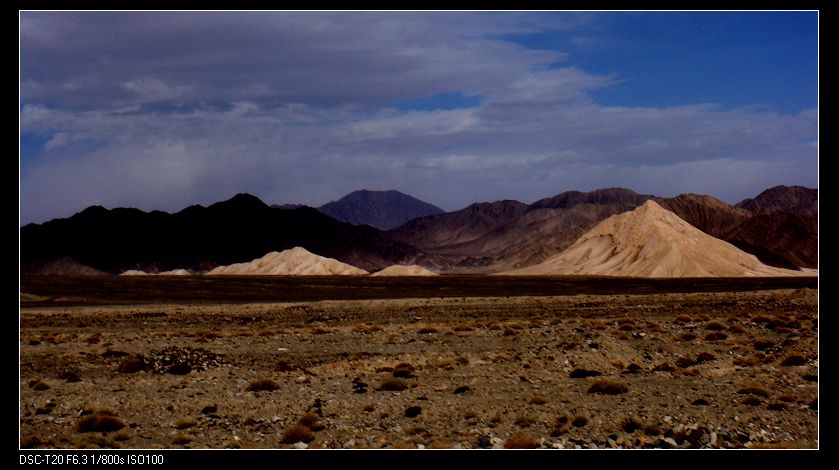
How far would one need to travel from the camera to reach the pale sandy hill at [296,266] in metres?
144

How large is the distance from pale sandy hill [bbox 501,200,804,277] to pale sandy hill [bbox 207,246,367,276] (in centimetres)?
3329

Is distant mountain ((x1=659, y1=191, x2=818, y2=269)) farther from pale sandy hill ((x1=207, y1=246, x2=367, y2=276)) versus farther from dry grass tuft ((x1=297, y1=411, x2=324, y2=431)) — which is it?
dry grass tuft ((x1=297, y1=411, x2=324, y2=431))

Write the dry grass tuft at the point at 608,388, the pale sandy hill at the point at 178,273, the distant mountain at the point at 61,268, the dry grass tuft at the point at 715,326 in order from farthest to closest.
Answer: the distant mountain at the point at 61,268 → the pale sandy hill at the point at 178,273 → the dry grass tuft at the point at 715,326 → the dry grass tuft at the point at 608,388

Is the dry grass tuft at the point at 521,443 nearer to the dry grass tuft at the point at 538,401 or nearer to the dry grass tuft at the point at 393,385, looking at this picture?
the dry grass tuft at the point at 538,401

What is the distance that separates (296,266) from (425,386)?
133 meters

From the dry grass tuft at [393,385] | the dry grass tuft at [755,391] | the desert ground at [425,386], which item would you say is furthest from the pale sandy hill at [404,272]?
the dry grass tuft at [755,391]

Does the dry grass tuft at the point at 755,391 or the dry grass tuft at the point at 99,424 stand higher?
the dry grass tuft at the point at 755,391

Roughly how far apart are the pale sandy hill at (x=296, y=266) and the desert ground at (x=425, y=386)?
4321 inches

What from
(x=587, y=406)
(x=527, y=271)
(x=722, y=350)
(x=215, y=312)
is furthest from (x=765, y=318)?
(x=527, y=271)

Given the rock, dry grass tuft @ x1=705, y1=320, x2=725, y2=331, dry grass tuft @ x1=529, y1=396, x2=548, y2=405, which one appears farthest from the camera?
dry grass tuft @ x1=705, y1=320, x2=725, y2=331

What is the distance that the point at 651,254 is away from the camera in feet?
388

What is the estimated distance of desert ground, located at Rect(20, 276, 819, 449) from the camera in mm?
13125

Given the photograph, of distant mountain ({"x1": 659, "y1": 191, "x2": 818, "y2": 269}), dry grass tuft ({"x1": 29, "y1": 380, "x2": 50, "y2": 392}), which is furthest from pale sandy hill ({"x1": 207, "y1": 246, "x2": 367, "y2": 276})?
dry grass tuft ({"x1": 29, "y1": 380, "x2": 50, "y2": 392})
